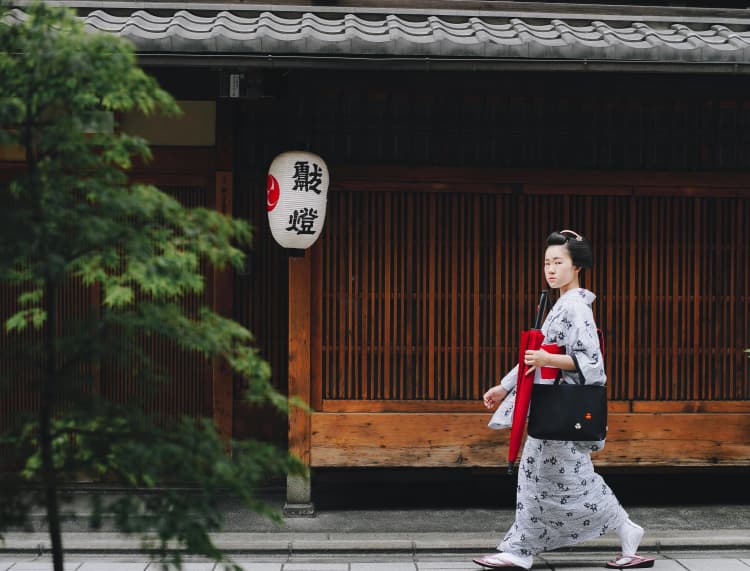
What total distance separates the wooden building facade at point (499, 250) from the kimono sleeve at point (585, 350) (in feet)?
6.21

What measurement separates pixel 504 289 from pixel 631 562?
272 centimetres

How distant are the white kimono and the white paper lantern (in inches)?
89.4

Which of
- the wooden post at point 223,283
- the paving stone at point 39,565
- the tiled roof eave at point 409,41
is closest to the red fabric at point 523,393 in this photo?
the tiled roof eave at point 409,41

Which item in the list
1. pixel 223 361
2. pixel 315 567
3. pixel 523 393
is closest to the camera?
pixel 523 393

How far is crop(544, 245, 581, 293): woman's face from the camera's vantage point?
6.33 meters

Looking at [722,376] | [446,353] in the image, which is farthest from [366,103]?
[722,376]

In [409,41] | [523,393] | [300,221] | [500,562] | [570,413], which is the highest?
[409,41]

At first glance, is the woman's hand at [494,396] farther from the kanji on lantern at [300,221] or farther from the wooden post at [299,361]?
the kanji on lantern at [300,221]

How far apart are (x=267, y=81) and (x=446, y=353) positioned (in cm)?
298

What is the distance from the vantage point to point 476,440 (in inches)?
313

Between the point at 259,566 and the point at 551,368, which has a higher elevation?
the point at 551,368

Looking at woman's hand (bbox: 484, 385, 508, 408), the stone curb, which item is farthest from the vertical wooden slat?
woman's hand (bbox: 484, 385, 508, 408)

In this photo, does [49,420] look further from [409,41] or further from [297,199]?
[409,41]

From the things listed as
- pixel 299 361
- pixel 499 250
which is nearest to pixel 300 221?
pixel 299 361
